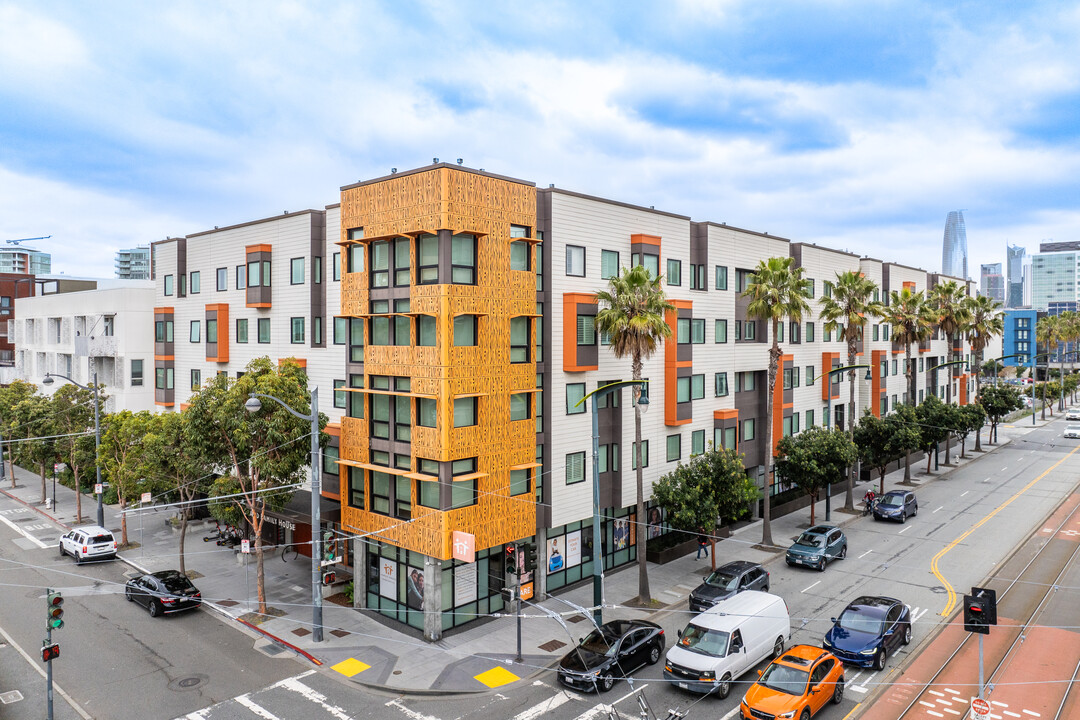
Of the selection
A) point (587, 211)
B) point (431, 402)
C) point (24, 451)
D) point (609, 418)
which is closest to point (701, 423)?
point (609, 418)

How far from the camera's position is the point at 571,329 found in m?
31.2

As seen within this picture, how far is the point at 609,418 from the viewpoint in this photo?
111ft

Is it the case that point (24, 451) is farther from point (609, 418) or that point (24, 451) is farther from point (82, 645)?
point (609, 418)

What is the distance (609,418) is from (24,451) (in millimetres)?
41369

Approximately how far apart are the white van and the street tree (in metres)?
7.55

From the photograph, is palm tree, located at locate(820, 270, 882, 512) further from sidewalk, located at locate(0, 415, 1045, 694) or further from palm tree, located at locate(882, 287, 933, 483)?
palm tree, located at locate(882, 287, 933, 483)

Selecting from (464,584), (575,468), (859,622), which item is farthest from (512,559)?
(859,622)

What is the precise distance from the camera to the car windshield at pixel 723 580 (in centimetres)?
2919

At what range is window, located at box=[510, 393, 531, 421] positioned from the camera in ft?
95.5

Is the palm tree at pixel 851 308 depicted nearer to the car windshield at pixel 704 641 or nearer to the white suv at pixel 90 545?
the car windshield at pixel 704 641

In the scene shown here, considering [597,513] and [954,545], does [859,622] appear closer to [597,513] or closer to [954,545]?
[597,513]

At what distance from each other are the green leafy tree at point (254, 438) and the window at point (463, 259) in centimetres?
880

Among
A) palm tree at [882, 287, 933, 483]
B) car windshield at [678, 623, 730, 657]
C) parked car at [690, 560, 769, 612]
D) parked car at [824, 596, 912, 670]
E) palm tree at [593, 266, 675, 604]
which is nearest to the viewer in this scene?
car windshield at [678, 623, 730, 657]

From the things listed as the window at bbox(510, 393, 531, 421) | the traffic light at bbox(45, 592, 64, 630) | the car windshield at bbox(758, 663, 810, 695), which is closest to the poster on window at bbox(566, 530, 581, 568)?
the window at bbox(510, 393, 531, 421)
